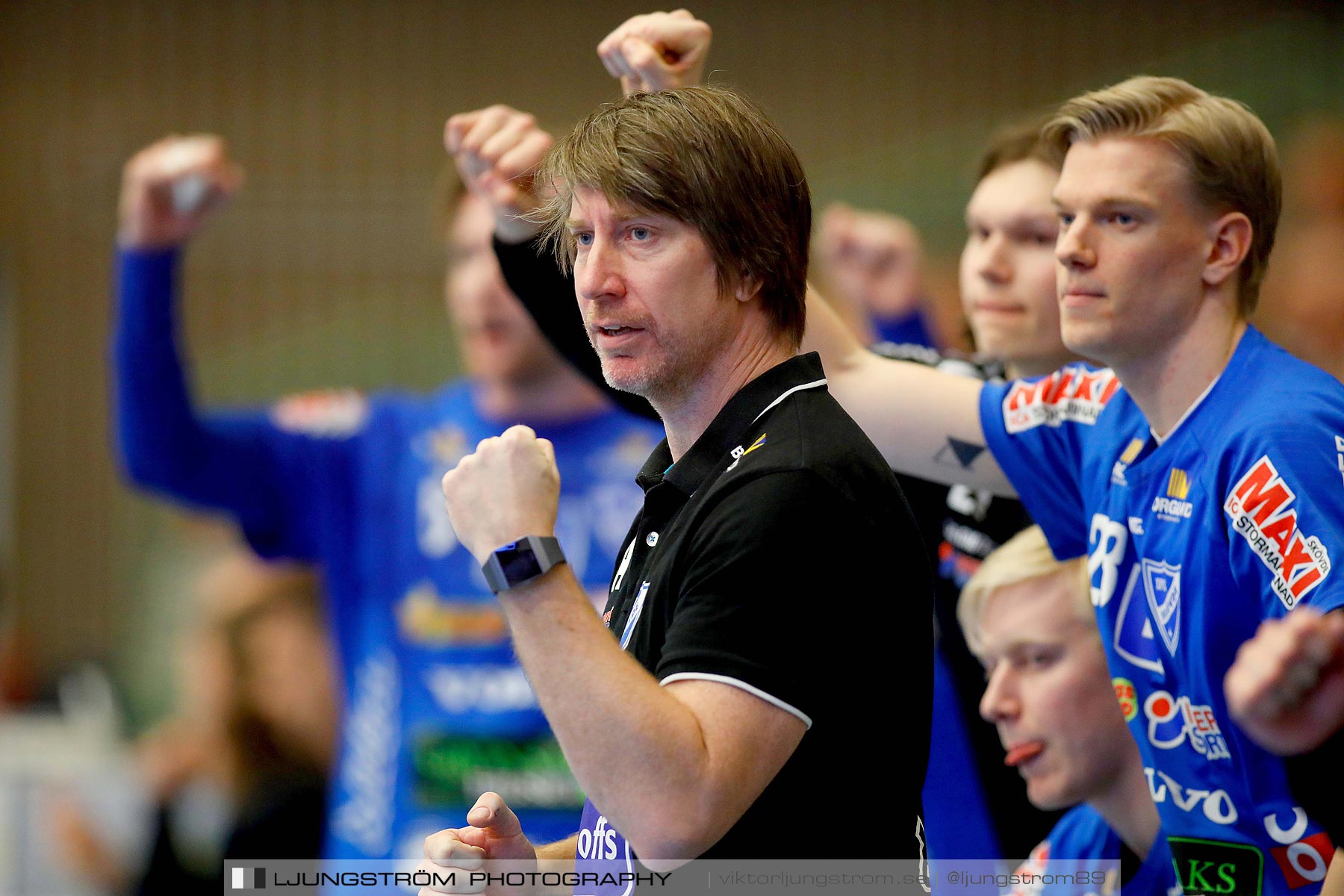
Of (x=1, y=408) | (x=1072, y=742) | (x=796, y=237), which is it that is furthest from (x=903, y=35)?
(x=796, y=237)

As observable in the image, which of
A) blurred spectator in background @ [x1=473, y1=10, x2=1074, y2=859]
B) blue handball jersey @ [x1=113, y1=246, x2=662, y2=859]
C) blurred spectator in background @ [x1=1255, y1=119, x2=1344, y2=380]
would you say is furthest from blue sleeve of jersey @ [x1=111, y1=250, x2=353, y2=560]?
blurred spectator in background @ [x1=1255, y1=119, x2=1344, y2=380]

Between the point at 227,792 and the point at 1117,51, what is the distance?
5930 millimetres

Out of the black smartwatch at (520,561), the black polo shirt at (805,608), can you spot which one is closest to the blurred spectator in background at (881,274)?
the black polo shirt at (805,608)

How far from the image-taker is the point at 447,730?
4.12m

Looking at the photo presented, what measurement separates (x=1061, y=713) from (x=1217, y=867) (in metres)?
0.63

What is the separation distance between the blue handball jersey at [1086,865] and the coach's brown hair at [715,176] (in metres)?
1.37

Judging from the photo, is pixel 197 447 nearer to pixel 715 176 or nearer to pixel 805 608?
pixel 715 176

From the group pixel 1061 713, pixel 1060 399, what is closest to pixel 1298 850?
pixel 1061 713

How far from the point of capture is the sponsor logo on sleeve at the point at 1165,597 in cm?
228

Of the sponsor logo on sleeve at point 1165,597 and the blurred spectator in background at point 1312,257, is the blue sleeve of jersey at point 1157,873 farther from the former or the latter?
the blurred spectator in background at point 1312,257

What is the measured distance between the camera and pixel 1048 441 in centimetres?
267

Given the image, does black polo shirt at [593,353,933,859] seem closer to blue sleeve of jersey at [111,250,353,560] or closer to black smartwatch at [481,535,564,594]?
black smartwatch at [481,535,564,594]

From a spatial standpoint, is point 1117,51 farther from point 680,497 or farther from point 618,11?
point 680,497

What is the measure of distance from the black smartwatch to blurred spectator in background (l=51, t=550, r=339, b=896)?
3.40 m
